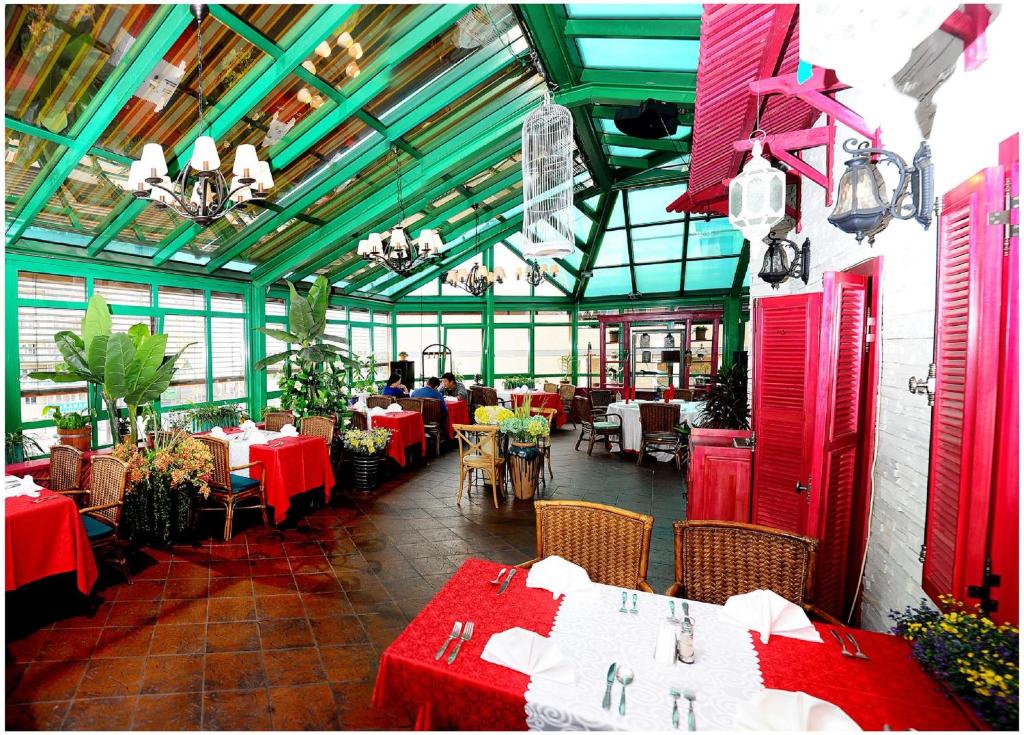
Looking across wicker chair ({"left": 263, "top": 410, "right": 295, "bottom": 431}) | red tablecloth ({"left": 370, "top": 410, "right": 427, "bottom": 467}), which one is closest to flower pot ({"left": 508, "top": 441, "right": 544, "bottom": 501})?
red tablecloth ({"left": 370, "top": 410, "right": 427, "bottom": 467})

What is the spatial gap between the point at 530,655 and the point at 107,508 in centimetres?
361

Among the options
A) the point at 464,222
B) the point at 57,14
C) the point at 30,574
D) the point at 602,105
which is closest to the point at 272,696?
the point at 30,574

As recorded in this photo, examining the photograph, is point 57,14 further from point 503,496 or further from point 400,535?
point 503,496

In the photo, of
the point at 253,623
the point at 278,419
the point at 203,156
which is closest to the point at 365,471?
the point at 278,419

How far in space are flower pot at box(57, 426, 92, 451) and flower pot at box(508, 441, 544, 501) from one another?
16.1 ft

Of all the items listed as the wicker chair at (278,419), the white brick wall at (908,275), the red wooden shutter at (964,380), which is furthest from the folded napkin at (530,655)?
the wicker chair at (278,419)

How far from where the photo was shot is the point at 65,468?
4.20 m

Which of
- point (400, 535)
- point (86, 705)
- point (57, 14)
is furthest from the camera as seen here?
point (400, 535)

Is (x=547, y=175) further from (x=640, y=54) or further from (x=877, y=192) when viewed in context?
(x=877, y=192)

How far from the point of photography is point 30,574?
303 centimetres

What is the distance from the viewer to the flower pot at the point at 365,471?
593cm

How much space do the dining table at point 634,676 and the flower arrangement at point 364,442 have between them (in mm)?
4255

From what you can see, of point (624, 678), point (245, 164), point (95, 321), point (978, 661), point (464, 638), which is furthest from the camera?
point (95, 321)

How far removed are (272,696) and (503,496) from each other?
139 inches
